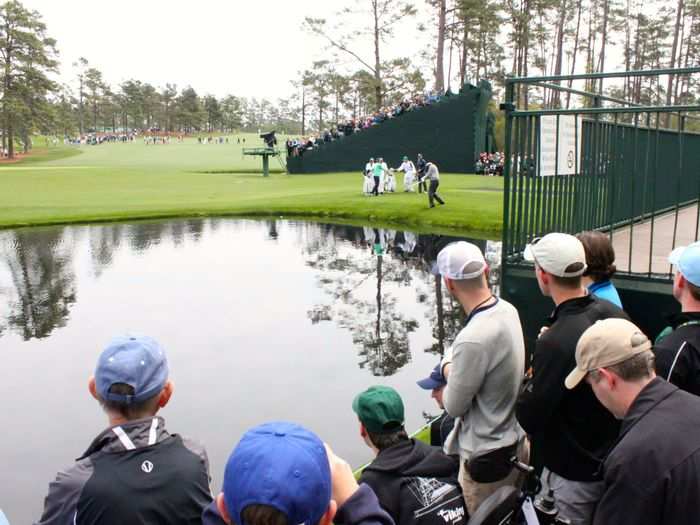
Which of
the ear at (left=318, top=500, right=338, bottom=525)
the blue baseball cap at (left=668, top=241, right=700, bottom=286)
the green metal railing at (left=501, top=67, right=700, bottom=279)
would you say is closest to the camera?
the ear at (left=318, top=500, right=338, bottom=525)

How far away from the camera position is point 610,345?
7.02 ft

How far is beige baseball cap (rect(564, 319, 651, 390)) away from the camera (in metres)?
2.12

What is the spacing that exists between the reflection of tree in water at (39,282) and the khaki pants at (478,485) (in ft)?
23.0

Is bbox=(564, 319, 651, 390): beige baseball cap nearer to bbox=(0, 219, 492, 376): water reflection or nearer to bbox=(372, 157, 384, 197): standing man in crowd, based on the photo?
bbox=(0, 219, 492, 376): water reflection

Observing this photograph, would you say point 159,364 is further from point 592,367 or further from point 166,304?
point 166,304

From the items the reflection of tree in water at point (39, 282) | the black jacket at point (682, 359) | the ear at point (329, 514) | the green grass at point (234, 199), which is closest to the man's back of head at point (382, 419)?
the ear at point (329, 514)

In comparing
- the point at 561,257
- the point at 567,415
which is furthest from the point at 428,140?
the point at 567,415

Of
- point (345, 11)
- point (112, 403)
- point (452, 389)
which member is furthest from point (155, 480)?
point (345, 11)

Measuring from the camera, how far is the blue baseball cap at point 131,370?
2.42 m

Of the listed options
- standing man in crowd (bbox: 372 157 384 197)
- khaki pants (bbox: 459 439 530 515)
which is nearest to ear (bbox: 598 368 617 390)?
khaki pants (bbox: 459 439 530 515)

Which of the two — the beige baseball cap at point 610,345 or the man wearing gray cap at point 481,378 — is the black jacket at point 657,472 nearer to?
the beige baseball cap at point 610,345

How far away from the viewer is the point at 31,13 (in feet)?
202

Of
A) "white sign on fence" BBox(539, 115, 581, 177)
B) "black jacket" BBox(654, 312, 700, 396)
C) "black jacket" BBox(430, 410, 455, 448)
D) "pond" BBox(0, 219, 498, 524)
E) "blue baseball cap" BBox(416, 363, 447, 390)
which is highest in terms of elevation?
"white sign on fence" BBox(539, 115, 581, 177)

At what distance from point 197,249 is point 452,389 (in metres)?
12.6
